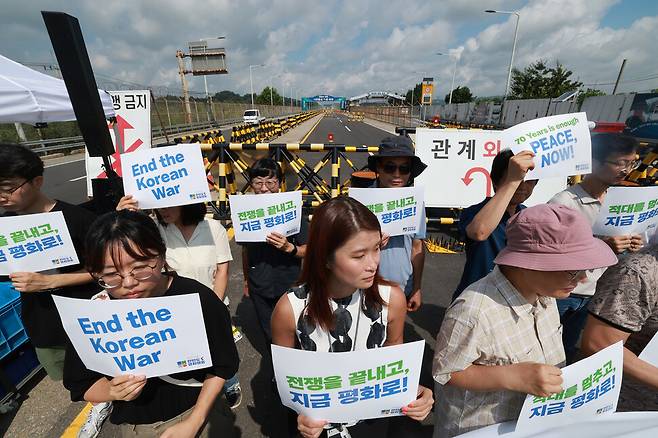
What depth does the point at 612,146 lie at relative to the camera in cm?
225

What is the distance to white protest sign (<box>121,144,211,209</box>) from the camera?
7.56 ft

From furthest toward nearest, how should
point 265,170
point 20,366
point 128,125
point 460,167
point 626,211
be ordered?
1. point 460,167
2. point 128,125
3. point 265,170
4. point 20,366
5. point 626,211

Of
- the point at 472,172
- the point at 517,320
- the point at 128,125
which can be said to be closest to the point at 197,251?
the point at 517,320

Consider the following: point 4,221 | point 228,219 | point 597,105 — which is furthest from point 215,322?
point 597,105

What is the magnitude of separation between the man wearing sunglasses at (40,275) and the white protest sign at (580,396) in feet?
8.44

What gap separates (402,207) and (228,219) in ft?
15.3

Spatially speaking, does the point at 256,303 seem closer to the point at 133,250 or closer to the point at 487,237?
the point at 133,250

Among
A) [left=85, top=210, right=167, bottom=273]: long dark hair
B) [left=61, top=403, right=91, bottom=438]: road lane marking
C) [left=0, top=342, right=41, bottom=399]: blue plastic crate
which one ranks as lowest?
[left=61, top=403, right=91, bottom=438]: road lane marking

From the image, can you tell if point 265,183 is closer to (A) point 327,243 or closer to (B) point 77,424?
(A) point 327,243

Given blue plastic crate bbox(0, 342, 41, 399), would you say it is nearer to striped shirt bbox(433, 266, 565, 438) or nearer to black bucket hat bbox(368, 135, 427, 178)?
striped shirt bbox(433, 266, 565, 438)

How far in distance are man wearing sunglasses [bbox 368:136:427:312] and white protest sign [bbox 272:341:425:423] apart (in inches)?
42.9

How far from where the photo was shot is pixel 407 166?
2.52 metres

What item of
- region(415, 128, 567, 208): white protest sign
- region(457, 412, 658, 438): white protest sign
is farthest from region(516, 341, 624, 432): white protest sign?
region(415, 128, 567, 208): white protest sign

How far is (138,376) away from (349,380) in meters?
0.86
